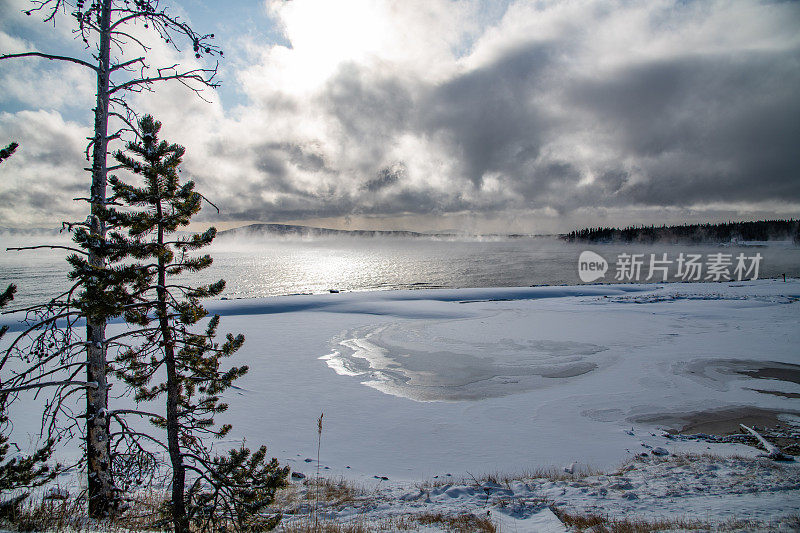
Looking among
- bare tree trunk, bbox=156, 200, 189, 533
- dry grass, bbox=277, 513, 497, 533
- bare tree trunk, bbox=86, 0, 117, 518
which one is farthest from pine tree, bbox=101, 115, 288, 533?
dry grass, bbox=277, 513, 497, 533

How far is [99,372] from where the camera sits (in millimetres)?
5176

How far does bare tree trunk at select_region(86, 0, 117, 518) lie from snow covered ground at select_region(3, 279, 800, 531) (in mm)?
3709

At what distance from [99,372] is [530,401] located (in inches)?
454

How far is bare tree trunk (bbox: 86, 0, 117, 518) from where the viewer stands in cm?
506

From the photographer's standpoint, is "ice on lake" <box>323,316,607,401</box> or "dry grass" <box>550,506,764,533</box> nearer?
"dry grass" <box>550,506,764,533</box>

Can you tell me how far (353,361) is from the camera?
17266 millimetres

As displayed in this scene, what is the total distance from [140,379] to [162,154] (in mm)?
2698

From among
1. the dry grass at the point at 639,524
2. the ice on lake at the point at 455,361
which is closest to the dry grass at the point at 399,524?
the dry grass at the point at 639,524

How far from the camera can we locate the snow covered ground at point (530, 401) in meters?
7.12

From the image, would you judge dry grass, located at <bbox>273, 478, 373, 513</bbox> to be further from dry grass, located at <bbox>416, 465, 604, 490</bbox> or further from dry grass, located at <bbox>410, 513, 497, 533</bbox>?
dry grass, located at <bbox>410, 513, 497, 533</bbox>

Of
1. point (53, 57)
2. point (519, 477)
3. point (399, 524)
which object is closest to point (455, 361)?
point (519, 477)

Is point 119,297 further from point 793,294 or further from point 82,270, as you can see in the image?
point 793,294

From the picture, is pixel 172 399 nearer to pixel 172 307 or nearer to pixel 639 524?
pixel 172 307

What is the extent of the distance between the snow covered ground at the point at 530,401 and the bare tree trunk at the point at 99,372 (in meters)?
3.71
